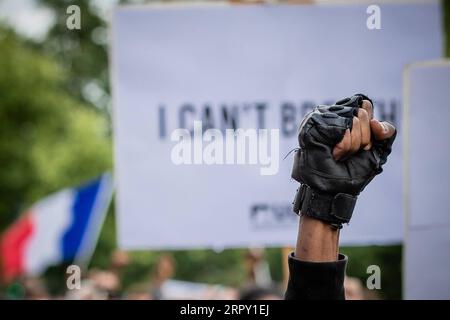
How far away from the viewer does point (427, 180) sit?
2.08 meters

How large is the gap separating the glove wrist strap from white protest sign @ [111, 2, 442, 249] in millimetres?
955

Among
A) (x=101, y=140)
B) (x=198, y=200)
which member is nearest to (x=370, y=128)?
(x=198, y=200)

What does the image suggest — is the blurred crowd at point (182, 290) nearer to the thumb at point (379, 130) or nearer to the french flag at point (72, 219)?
the french flag at point (72, 219)

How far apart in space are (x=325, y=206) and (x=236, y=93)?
1.17 metres

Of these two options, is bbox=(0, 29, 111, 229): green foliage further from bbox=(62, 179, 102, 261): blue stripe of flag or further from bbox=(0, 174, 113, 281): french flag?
bbox=(62, 179, 102, 261): blue stripe of flag

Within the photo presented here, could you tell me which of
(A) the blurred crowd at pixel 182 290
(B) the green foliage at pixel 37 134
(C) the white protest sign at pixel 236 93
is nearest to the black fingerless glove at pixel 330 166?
(A) the blurred crowd at pixel 182 290

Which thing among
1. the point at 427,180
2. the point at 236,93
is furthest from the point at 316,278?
the point at 236,93

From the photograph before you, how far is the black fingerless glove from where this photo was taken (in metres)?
1.41

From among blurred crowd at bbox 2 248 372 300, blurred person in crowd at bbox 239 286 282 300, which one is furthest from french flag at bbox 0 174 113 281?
blurred person in crowd at bbox 239 286 282 300

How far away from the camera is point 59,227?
4.07 meters

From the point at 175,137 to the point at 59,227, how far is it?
71.3 inches
